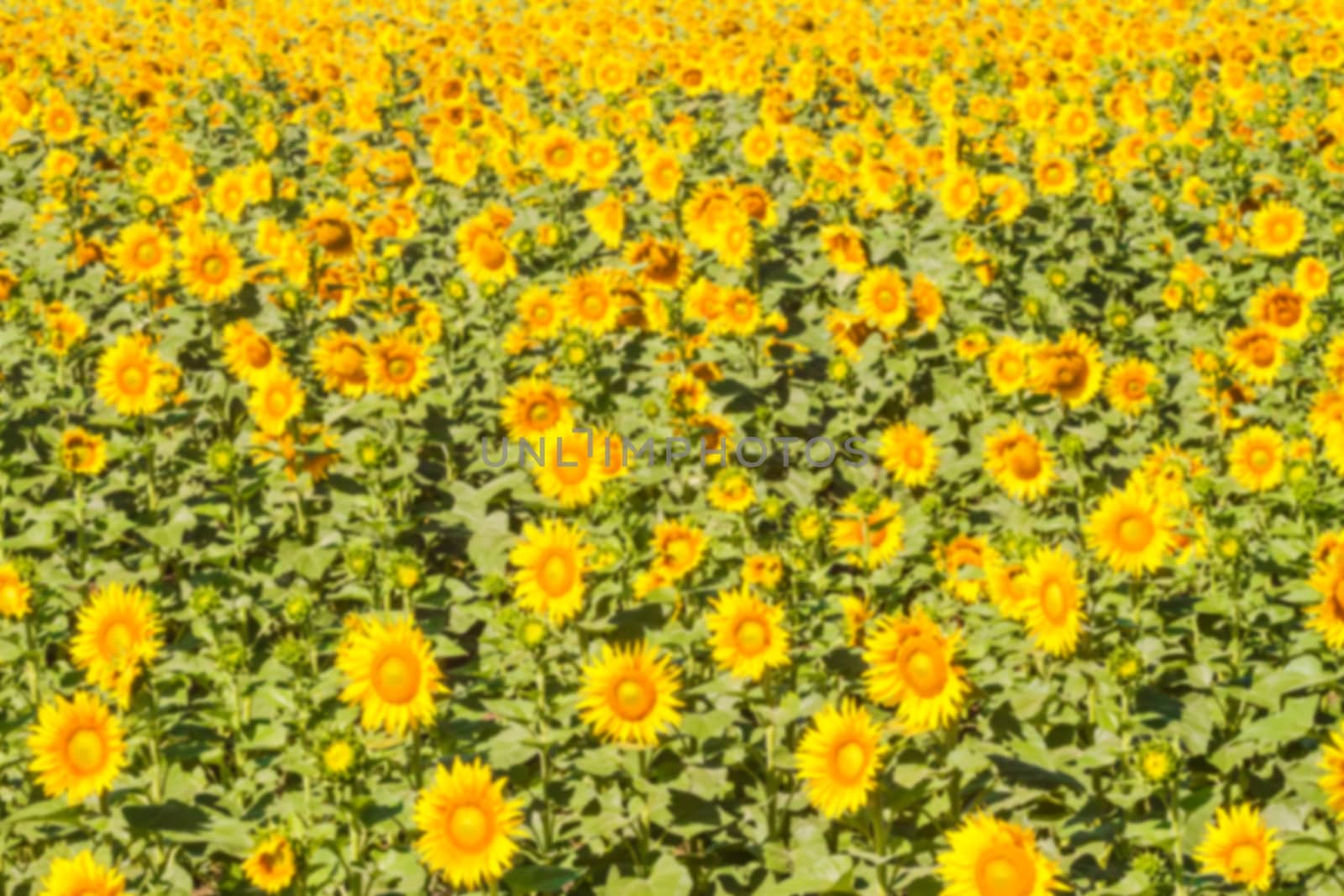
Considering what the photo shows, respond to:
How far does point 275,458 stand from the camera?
5.43 meters

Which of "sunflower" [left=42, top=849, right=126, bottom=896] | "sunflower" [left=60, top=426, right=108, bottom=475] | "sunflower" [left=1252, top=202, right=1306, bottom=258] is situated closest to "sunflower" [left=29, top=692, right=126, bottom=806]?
"sunflower" [left=42, top=849, right=126, bottom=896]

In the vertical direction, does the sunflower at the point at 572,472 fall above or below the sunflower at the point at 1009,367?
below

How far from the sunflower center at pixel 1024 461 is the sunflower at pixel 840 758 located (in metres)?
1.91

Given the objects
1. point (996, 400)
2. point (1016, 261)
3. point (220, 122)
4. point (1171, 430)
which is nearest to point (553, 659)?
point (996, 400)

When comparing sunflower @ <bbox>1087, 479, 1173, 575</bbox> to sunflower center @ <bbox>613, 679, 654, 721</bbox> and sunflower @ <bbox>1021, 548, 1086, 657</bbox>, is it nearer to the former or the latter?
sunflower @ <bbox>1021, 548, 1086, 657</bbox>

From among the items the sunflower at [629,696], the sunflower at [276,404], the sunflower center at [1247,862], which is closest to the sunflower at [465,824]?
the sunflower at [629,696]

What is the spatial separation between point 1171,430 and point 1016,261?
1.67m

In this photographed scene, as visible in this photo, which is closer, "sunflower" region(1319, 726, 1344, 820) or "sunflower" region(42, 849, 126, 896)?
"sunflower" region(42, 849, 126, 896)

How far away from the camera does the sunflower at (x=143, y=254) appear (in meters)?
6.25

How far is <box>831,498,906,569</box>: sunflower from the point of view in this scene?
4.55 metres

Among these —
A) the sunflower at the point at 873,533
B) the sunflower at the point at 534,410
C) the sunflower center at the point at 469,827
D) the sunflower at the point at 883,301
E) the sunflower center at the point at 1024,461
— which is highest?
the sunflower at the point at 883,301

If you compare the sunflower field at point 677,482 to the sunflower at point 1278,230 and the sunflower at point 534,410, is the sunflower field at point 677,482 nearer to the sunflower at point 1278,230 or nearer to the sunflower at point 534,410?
the sunflower at point 534,410

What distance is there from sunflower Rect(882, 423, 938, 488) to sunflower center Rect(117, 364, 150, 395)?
3605 millimetres

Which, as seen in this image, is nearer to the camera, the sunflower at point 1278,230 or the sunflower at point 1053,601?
the sunflower at point 1053,601
